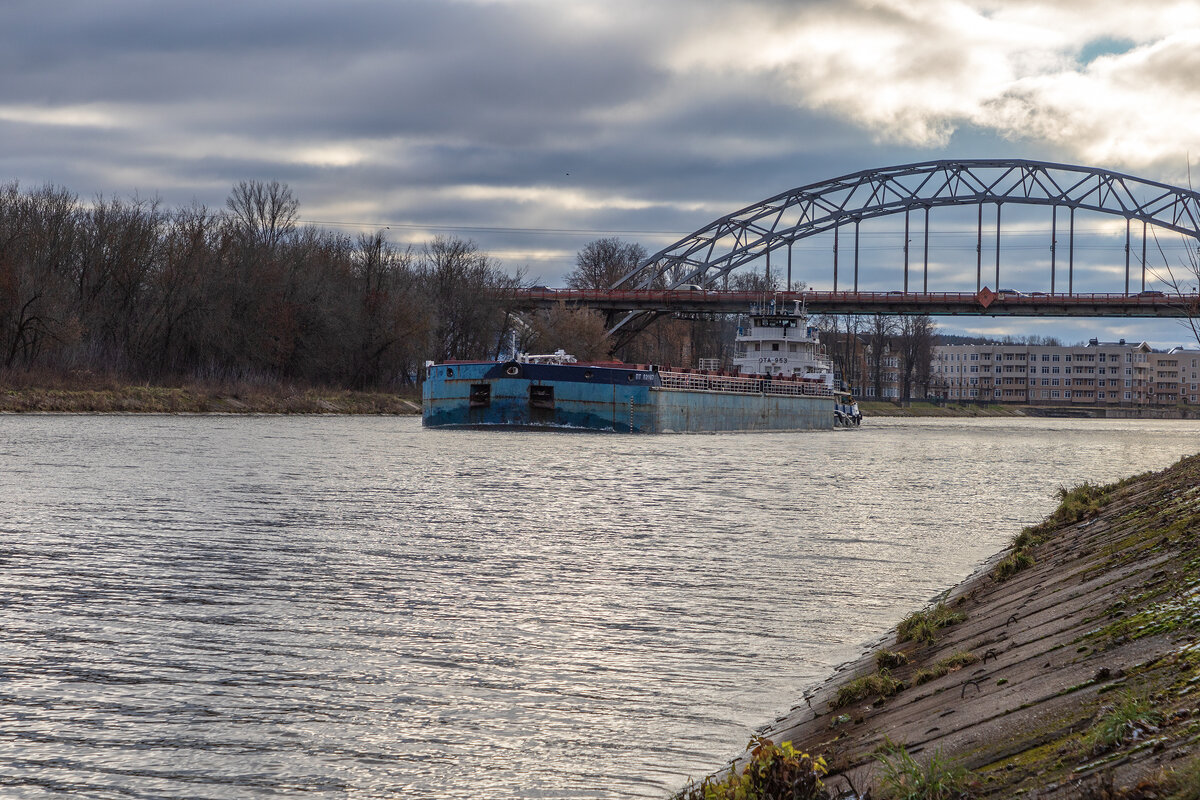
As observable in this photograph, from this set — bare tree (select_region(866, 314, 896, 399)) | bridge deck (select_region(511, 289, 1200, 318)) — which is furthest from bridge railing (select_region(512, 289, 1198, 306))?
bare tree (select_region(866, 314, 896, 399))

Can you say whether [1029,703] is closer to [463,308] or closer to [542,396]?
[542,396]

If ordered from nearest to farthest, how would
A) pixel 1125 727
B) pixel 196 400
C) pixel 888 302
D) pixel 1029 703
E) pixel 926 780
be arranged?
pixel 1125 727 → pixel 926 780 → pixel 1029 703 → pixel 196 400 → pixel 888 302

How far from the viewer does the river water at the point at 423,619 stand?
7355 millimetres

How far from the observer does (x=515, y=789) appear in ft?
22.5

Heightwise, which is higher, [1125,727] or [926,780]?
[1125,727]

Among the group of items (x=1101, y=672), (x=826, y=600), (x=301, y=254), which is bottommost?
(x=826, y=600)

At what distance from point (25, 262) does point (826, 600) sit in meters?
64.0

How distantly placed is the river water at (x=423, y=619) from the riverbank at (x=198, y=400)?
30.3 meters

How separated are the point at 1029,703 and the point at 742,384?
6716 centimetres

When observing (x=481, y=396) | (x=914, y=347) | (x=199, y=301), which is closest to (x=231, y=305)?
(x=199, y=301)

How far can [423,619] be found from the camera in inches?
463

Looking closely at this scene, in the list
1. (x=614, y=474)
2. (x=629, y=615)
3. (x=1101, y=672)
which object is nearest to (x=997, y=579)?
(x=629, y=615)

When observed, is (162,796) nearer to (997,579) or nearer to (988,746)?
(988,746)

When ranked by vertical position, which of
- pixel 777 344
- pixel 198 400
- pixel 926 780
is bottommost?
pixel 926 780
